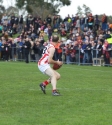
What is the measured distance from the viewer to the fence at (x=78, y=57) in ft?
98.3

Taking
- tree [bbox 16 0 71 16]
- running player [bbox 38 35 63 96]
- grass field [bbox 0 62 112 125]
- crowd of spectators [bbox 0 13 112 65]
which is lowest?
grass field [bbox 0 62 112 125]

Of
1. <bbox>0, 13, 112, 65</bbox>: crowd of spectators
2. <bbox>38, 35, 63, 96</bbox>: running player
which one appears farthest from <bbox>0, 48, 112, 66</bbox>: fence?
<bbox>38, 35, 63, 96</bbox>: running player

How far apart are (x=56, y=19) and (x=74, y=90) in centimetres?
2787

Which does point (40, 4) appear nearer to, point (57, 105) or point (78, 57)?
point (78, 57)

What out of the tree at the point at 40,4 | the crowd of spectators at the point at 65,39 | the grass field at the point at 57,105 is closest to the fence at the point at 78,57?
the crowd of spectators at the point at 65,39

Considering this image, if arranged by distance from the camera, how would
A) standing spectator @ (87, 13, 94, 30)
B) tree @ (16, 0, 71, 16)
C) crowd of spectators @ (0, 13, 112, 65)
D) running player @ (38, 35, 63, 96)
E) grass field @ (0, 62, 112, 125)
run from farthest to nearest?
tree @ (16, 0, 71, 16)
standing spectator @ (87, 13, 94, 30)
crowd of spectators @ (0, 13, 112, 65)
running player @ (38, 35, 63, 96)
grass field @ (0, 62, 112, 125)

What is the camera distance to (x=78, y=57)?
31.8 metres

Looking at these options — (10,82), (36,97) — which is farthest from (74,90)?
(10,82)

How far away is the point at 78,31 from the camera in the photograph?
36.5 m

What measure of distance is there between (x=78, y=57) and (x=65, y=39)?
539cm

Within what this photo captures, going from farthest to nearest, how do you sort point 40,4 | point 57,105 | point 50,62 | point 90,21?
point 40,4, point 90,21, point 50,62, point 57,105

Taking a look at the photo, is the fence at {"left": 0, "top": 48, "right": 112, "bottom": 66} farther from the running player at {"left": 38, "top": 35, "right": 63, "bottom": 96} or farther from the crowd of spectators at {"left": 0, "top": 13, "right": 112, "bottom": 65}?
the running player at {"left": 38, "top": 35, "right": 63, "bottom": 96}

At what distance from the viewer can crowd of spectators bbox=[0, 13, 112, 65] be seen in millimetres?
30766

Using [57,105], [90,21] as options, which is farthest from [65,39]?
[57,105]
